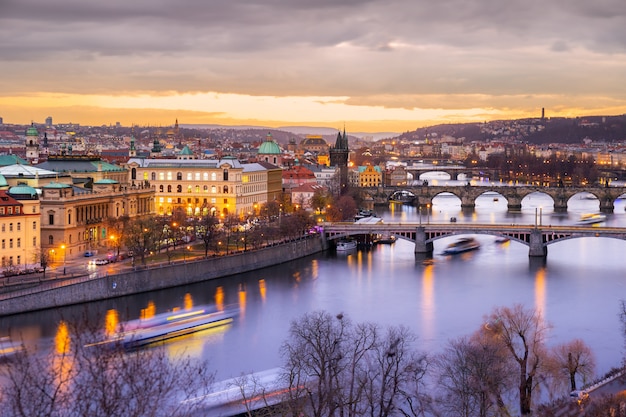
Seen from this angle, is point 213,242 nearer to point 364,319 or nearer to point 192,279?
point 192,279

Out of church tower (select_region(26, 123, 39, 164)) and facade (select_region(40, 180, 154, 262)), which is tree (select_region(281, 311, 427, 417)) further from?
church tower (select_region(26, 123, 39, 164))

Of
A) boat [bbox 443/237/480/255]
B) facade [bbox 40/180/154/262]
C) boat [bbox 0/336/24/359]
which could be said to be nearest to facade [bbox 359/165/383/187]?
boat [bbox 443/237/480/255]

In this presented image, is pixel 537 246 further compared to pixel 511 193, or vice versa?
pixel 511 193

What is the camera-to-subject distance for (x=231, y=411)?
1383 centimetres

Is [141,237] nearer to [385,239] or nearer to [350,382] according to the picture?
[385,239]

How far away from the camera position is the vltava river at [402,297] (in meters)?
18.7

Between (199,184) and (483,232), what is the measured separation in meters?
12.1

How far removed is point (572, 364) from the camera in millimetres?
15023

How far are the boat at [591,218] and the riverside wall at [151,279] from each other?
1573cm

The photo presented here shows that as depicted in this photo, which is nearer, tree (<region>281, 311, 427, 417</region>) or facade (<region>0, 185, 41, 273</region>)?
tree (<region>281, 311, 427, 417</region>)

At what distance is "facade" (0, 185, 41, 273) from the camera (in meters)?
23.5

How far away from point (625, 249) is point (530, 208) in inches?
743

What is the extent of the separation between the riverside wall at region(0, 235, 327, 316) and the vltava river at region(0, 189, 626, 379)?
28 cm

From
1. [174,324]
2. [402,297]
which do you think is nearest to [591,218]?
[402,297]
